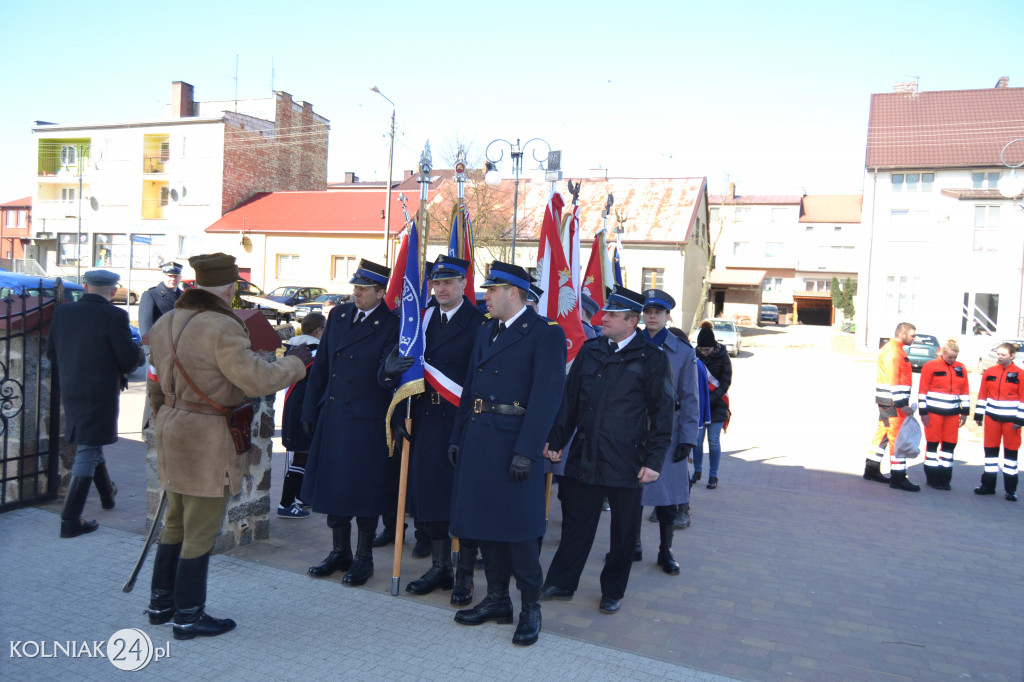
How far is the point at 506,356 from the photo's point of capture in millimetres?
4438

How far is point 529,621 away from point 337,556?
63.3 inches

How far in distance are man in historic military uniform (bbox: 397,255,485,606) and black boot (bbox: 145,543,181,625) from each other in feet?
4.83

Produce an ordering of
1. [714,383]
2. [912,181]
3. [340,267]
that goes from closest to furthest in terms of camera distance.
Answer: [714,383] → [912,181] → [340,267]

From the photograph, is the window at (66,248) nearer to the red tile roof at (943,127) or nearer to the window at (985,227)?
the red tile roof at (943,127)

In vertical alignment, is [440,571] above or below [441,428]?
below

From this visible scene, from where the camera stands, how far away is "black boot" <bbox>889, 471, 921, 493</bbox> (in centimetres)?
904

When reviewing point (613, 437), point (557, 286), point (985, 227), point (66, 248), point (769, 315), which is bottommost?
point (613, 437)

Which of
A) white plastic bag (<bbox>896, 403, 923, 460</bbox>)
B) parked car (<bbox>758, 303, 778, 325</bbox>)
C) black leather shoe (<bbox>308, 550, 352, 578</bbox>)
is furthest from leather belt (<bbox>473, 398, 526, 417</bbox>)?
parked car (<bbox>758, 303, 778, 325</bbox>)

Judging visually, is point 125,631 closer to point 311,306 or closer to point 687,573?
point 687,573

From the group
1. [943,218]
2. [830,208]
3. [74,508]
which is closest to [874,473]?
[74,508]

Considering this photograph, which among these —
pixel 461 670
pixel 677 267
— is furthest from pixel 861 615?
pixel 677 267

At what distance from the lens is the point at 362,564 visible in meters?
5.06

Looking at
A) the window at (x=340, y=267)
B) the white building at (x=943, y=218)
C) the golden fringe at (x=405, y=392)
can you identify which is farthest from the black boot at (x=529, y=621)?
the window at (x=340, y=267)

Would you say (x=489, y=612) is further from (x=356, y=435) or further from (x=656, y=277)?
(x=656, y=277)
